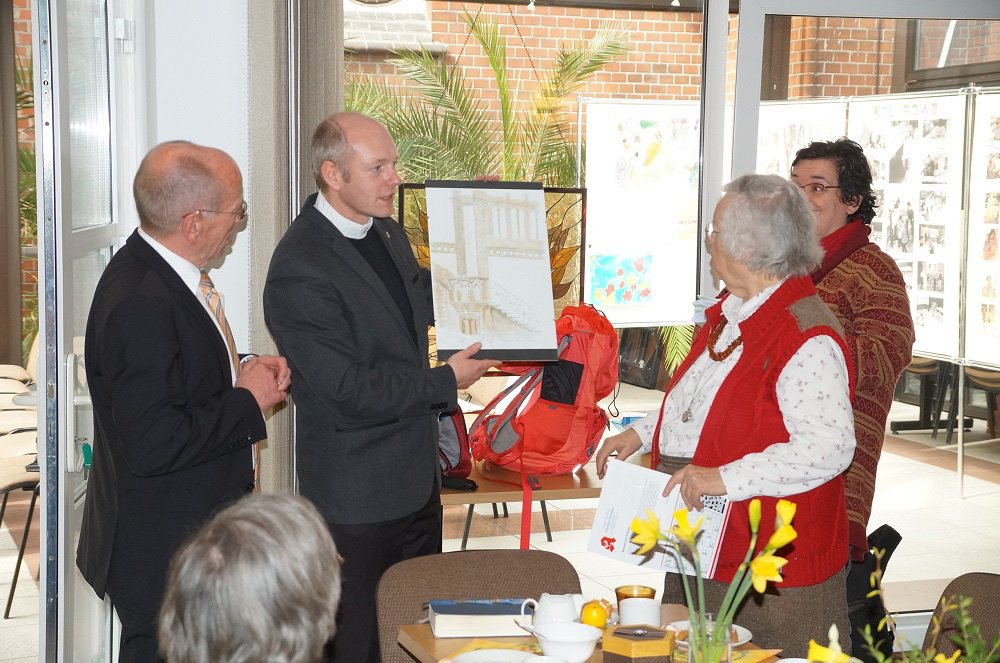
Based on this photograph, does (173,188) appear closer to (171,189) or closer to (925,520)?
(171,189)

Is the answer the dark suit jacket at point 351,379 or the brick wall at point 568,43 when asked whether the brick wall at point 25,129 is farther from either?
the dark suit jacket at point 351,379

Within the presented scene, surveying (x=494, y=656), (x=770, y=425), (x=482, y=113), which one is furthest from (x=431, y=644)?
(x=482, y=113)

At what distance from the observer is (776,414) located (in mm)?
2197

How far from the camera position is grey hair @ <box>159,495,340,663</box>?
131 centimetres

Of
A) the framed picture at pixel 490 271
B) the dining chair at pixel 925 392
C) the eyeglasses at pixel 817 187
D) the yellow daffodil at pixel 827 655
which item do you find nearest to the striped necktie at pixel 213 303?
the framed picture at pixel 490 271

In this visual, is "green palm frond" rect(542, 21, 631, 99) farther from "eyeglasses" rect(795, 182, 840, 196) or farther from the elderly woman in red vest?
the elderly woman in red vest

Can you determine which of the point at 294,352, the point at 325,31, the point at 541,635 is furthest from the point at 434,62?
the point at 541,635

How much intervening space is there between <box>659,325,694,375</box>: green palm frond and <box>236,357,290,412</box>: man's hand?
2.81 meters

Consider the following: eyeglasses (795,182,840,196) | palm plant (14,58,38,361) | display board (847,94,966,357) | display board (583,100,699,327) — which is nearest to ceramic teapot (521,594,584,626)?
eyeglasses (795,182,840,196)

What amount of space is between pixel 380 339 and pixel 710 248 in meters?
0.88

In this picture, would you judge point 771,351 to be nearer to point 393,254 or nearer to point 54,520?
point 393,254

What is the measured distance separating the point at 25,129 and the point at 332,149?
18.0 ft

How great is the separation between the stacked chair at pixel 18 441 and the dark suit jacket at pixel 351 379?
1.14 m

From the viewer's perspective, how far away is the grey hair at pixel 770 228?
7.25ft
